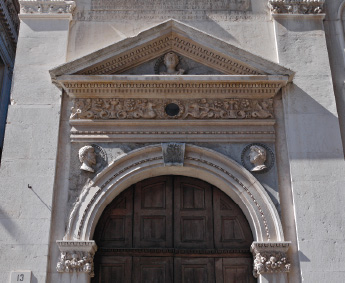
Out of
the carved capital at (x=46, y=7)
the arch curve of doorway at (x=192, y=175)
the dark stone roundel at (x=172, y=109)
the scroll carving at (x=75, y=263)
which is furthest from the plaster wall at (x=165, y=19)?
the scroll carving at (x=75, y=263)

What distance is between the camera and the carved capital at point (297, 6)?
1120 centimetres

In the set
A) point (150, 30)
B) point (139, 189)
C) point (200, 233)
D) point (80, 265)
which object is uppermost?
point (150, 30)

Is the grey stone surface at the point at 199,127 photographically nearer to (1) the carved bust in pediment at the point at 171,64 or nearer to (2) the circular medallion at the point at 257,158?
(2) the circular medallion at the point at 257,158

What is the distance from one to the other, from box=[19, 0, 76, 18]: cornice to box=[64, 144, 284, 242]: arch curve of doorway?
3.50m

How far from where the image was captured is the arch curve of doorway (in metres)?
9.46

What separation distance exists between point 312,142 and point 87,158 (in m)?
4.13

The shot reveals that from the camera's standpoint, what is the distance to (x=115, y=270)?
9648 millimetres

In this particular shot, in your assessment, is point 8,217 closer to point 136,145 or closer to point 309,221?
point 136,145

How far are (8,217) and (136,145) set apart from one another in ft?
8.51

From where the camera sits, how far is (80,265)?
9.11m

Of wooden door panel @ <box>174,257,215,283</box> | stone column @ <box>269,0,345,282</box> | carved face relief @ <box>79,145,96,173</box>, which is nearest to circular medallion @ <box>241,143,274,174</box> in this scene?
stone column @ <box>269,0,345,282</box>

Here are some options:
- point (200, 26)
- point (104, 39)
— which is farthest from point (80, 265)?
point (200, 26)

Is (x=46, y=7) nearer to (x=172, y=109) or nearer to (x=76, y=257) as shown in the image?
(x=172, y=109)

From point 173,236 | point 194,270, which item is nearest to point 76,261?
point 173,236
